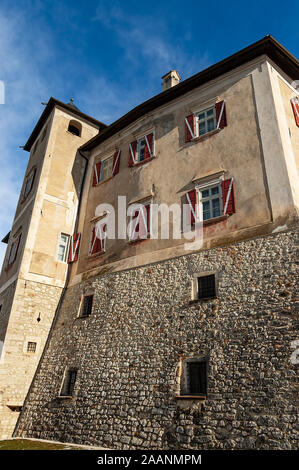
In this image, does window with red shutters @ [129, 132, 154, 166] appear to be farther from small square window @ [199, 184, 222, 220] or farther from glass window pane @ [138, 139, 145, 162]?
small square window @ [199, 184, 222, 220]

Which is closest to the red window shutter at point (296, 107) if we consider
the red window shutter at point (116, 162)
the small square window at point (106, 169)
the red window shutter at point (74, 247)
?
the red window shutter at point (116, 162)

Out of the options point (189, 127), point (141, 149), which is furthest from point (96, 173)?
point (189, 127)

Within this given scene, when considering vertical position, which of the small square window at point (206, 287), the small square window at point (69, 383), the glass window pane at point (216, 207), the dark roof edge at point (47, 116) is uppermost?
the dark roof edge at point (47, 116)

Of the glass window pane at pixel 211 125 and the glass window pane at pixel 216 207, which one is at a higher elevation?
the glass window pane at pixel 211 125

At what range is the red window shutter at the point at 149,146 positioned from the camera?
14.1 m

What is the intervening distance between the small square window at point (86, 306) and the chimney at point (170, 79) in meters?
11.0

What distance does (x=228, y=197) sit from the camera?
1066 centimetres

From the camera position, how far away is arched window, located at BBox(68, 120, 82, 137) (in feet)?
62.1

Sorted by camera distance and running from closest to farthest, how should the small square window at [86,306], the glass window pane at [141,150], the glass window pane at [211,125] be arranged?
the glass window pane at [211,125], the small square window at [86,306], the glass window pane at [141,150]

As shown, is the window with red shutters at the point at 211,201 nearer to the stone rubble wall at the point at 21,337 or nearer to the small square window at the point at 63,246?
the small square window at the point at 63,246

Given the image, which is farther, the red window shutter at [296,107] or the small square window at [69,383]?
the red window shutter at [296,107]

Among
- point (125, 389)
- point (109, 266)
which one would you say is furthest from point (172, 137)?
point (125, 389)

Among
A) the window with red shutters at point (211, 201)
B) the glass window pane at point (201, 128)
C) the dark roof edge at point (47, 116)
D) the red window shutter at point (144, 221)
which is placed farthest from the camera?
the dark roof edge at point (47, 116)

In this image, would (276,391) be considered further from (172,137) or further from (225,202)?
(172,137)
